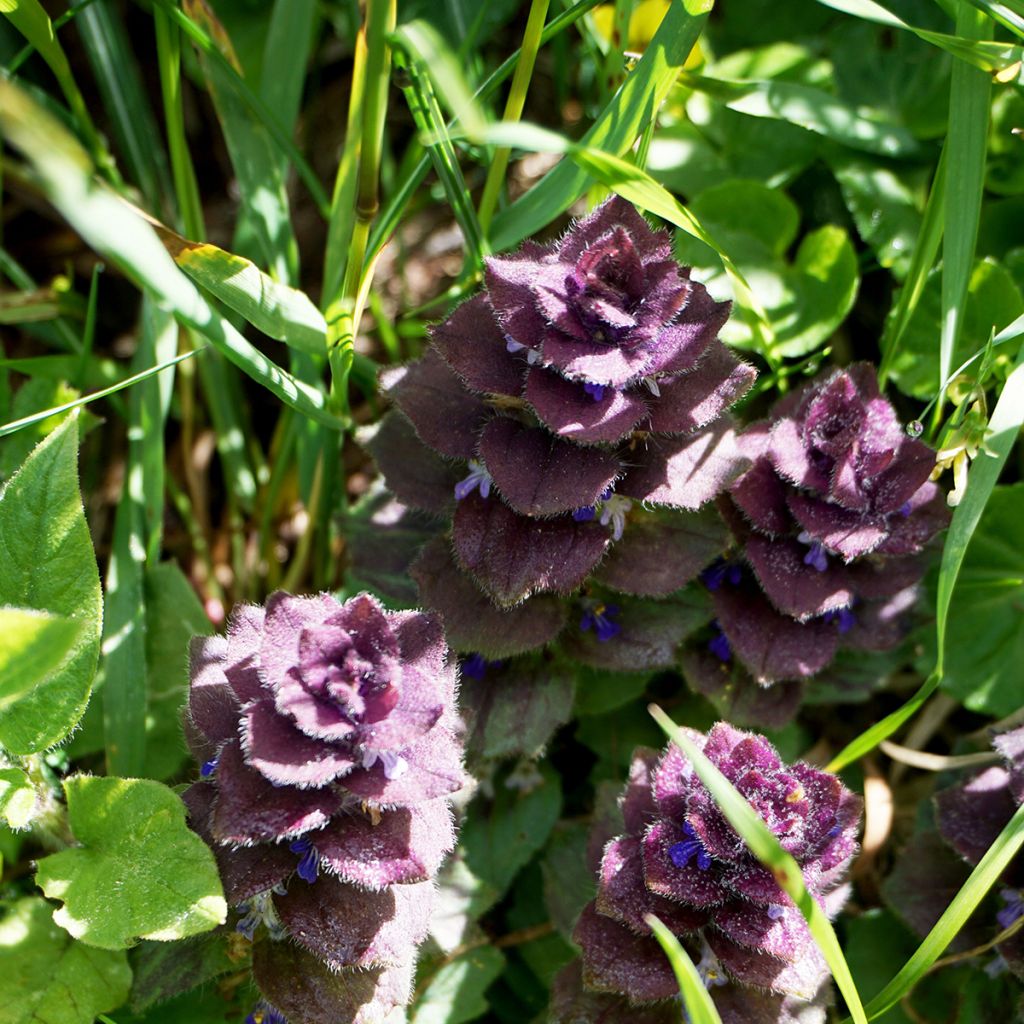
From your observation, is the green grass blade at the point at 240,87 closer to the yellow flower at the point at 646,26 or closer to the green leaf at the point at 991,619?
the yellow flower at the point at 646,26

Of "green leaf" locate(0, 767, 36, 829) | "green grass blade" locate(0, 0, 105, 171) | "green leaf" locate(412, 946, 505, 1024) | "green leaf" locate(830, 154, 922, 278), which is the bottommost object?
"green leaf" locate(412, 946, 505, 1024)

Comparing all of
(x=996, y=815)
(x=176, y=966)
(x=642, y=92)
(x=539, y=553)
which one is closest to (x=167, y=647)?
(x=176, y=966)

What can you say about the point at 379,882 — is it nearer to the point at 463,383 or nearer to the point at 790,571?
the point at 463,383

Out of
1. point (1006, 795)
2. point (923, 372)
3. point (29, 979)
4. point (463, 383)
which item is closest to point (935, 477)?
point (923, 372)

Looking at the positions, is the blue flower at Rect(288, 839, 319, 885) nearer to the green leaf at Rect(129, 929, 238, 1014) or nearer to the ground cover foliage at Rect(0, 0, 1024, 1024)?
the ground cover foliage at Rect(0, 0, 1024, 1024)

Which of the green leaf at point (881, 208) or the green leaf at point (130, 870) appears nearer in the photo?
the green leaf at point (130, 870)

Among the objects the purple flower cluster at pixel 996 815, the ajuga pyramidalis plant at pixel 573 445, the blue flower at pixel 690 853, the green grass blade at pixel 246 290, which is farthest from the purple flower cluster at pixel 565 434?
the purple flower cluster at pixel 996 815

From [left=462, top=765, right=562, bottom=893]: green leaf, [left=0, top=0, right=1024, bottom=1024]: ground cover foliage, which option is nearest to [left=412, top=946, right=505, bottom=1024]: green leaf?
[left=0, top=0, right=1024, bottom=1024]: ground cover foliage

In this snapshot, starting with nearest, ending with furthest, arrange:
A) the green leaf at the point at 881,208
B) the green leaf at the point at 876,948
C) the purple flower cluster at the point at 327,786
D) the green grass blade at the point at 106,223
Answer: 1. the green grass blade at the point at 106,223
2. the purple flower cluster at the point at 327,786
3. the green leaf at the point at 876,948
4. the green leaf at the point at 881,208

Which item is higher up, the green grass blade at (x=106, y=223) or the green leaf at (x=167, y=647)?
the green grass blade at (x=106, y=223)
